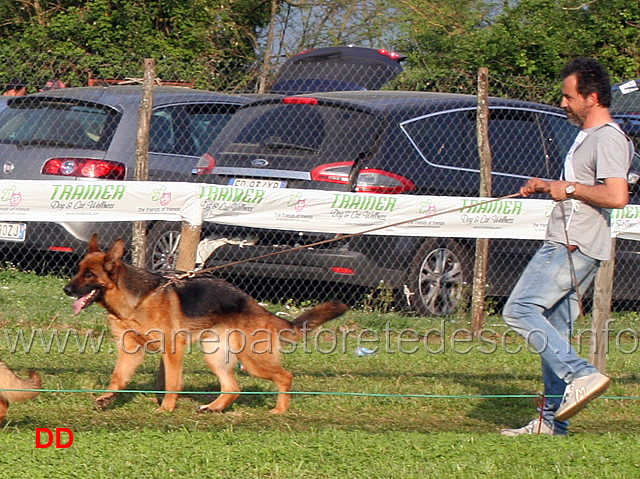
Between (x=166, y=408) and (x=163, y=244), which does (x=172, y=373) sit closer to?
(x=166, y=408)

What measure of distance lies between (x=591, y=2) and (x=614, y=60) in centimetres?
113

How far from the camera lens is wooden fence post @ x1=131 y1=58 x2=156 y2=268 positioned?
7.80 m

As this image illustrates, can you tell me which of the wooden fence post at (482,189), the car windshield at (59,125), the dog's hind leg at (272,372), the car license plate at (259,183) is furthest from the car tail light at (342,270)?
the car windshield at (59,125)

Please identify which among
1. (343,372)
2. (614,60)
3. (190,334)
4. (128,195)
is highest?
(614,60)

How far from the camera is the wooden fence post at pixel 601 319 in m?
7.07

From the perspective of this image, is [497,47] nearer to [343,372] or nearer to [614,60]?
[614,60]

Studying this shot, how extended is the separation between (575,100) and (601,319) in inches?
98.2

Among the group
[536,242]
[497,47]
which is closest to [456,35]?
[497,47]

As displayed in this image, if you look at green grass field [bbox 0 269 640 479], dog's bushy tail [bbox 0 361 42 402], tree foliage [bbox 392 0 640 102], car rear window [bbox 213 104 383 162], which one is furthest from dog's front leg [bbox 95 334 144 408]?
tree foliage [bbox 392 0 640 102]

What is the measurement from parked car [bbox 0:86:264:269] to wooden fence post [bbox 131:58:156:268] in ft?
3.33

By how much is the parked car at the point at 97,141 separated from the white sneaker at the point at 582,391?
4.63 metres

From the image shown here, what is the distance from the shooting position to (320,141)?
27.6 feet

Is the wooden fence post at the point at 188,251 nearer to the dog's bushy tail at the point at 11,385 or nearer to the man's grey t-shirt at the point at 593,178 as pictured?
the dog's bushy tail at the point at 11,385

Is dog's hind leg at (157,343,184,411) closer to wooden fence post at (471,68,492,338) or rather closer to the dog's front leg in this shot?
the dog's front leg
